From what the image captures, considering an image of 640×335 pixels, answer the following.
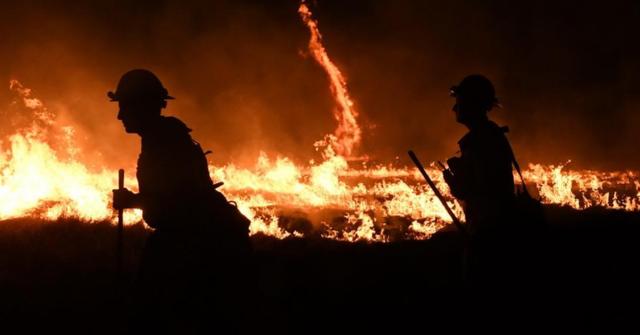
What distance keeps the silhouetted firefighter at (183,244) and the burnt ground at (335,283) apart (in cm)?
34

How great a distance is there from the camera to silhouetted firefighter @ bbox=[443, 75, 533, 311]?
12.4ft

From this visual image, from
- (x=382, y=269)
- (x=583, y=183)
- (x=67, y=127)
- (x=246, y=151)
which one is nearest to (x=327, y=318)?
(x=382, y=269)

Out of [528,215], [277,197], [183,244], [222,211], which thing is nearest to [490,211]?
[528,215]

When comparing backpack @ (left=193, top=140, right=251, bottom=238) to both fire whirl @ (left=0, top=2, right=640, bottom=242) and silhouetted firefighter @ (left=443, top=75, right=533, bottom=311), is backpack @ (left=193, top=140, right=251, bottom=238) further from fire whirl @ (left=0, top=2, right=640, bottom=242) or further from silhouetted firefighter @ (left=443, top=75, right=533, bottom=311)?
fire whirl @ (left=0, top=2, right=640, bottom=242)

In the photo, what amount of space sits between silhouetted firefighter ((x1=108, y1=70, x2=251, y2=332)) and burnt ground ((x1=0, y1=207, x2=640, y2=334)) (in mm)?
342

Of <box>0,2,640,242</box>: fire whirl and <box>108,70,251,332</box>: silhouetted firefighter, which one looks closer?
<box>108,70,251,332</box>: silhouetted firefighter

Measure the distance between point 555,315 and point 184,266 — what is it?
2634mm

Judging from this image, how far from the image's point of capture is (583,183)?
2862cm

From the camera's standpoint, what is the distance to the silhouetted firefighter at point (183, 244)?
148 inches

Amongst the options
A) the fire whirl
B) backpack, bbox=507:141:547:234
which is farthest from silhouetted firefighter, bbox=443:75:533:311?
the fire whirl

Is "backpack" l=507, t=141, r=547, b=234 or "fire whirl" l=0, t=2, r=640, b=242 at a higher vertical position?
"fire whirl" l=0, t=2, r=640, b=242

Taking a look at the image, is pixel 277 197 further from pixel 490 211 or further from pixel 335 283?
pixel 490 211

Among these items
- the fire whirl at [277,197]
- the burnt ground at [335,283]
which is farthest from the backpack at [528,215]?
the fire whirl at [277,197]

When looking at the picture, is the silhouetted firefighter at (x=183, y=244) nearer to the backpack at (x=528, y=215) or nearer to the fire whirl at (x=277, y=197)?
the backpack at (x=528, y=215)
